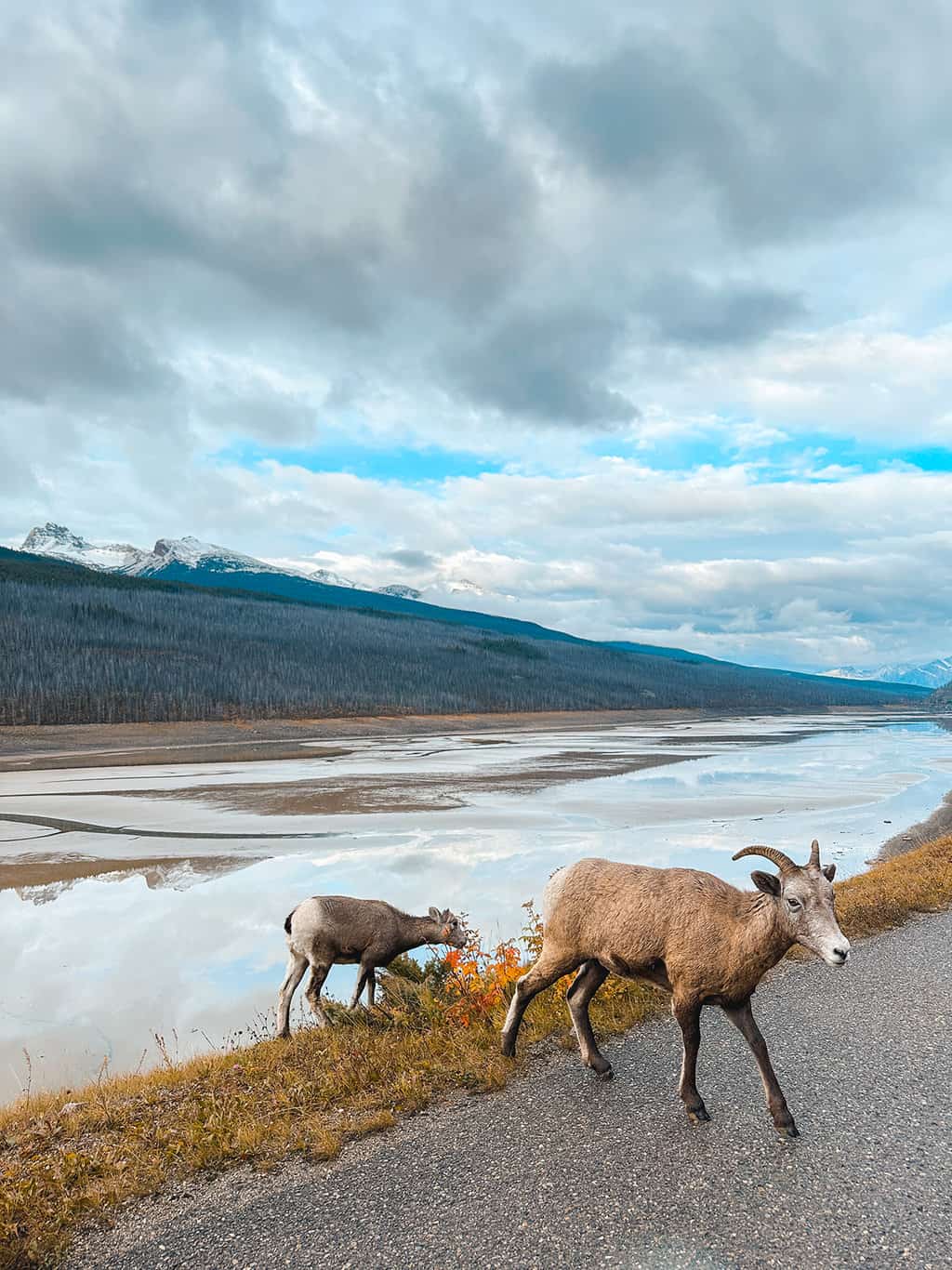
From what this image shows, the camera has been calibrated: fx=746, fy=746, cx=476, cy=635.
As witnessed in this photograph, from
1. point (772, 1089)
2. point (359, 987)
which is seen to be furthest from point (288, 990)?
point (772, 1089)

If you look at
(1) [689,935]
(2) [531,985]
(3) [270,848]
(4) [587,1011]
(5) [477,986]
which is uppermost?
(1) [689,935]

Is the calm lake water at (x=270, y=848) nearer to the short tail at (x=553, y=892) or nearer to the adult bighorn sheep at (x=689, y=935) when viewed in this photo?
the adult bighorn sheep at (x=689, y=935)

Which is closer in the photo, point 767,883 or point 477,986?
point 767,883

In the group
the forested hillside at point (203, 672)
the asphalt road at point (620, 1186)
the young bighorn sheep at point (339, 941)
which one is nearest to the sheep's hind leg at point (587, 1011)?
the asphalt road at point (620, 1186)

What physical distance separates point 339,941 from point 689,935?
16.7 feet

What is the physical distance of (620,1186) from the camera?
188 inches

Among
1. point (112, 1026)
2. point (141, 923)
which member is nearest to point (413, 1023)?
point (112, 1026)

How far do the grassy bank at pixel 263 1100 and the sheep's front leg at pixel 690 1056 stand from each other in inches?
62.1

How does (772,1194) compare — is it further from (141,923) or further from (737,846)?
(737,846)

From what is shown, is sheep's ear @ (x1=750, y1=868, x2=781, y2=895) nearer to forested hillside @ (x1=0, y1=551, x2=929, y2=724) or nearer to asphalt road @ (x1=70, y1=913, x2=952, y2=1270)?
asphalt road @ (x1=70, y1=913, x2=952, y2=1270)

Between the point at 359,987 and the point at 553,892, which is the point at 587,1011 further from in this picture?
the point at 359,987

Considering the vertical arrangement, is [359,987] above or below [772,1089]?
below

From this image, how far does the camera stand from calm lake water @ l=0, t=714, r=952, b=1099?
1203 cm

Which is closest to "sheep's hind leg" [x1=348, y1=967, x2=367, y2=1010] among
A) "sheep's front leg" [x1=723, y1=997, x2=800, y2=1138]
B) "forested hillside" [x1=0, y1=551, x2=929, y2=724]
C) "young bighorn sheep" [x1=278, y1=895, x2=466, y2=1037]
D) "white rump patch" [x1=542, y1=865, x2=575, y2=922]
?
"young bighorn sheep" [x1=278, y1=895, x2=466, y2=1037]
